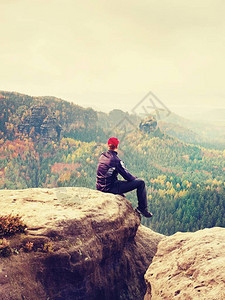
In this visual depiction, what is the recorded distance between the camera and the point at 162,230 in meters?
120

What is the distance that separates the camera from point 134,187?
637 inches

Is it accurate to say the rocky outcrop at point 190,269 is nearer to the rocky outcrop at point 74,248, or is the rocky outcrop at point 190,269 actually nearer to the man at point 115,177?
the rocky outcrop at point 74,248

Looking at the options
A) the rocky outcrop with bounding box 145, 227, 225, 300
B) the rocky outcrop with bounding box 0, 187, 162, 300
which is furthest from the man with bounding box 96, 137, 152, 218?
the rocky outcrop with bounding box 145, 227, 225, 300

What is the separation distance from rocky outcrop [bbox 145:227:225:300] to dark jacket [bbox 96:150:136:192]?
14.2 ft

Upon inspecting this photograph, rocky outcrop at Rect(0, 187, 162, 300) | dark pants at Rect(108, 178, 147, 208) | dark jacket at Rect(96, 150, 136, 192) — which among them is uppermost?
dark jacket at Rect(96, 150, 136, 192)

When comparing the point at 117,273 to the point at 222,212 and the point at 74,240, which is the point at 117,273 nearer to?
the point at 74,240

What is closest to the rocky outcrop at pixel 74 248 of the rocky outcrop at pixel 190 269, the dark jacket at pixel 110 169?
the dark jacket at pixel 110 169

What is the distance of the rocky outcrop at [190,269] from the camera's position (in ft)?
34.6

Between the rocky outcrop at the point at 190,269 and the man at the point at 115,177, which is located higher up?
the man at the point at 115,177

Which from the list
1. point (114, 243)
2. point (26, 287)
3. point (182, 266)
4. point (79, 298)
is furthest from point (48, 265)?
point (182, 266)

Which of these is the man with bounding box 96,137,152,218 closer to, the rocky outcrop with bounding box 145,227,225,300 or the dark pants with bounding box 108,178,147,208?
the dark pants with bounding box 108,178,147,208

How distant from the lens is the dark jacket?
51.9ft

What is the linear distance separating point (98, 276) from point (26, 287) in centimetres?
410

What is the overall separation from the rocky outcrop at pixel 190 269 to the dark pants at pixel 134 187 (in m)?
2.81
